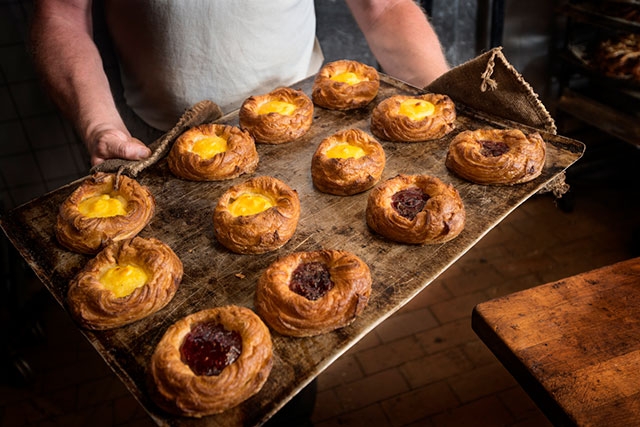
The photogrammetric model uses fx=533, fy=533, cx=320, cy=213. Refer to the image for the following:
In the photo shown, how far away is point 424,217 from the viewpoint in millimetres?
2820

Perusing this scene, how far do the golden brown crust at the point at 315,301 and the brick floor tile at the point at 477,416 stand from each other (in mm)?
2155

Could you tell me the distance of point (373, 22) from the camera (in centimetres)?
425

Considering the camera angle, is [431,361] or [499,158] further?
[431,361]

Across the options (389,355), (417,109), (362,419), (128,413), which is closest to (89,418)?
(128,413)

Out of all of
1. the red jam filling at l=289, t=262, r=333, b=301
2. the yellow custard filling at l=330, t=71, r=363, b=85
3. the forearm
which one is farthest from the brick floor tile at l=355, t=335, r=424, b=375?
the forearm

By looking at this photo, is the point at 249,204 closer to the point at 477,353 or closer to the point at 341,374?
the point at 341,374

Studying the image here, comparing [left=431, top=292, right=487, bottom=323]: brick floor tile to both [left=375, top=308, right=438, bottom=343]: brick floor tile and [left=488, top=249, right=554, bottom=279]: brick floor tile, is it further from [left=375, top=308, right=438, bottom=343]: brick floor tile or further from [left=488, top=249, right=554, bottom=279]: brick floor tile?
[left=488, top=249, right=554, bottom=279]: brick floor tile

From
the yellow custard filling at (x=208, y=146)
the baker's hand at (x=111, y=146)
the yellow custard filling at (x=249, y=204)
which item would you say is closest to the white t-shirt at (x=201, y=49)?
the yellow custard filling at (x=208, y=146)

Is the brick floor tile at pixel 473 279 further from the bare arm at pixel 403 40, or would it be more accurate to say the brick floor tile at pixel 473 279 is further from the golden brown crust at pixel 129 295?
the golden brown crust at pixel 129 295

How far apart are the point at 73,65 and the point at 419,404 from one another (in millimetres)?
3611

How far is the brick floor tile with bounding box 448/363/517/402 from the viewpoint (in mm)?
4324

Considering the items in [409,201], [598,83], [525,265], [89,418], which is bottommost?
[525,265]

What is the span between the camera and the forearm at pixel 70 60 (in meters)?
3.55

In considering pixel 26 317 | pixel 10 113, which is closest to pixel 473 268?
pixel 26 317
